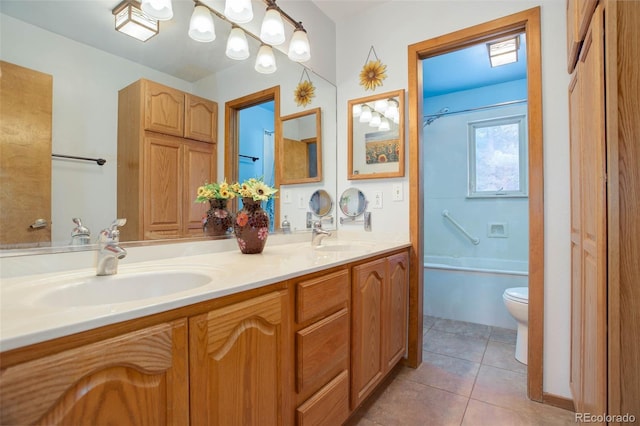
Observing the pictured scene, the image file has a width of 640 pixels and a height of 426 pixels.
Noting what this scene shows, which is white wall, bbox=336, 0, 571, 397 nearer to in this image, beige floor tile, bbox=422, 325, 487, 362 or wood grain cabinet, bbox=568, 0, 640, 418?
beige floor tile, bbox=422, 325, 487, 362

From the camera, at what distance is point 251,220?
135 centimetres

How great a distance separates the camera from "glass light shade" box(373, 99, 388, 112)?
204 centimetres

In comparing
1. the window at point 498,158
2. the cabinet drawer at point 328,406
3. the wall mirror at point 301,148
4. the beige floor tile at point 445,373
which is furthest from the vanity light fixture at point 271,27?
the window at point 498,158

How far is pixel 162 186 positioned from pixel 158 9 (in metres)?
0.72

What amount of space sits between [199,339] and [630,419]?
1.09m

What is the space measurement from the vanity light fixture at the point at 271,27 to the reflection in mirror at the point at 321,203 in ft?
3.33

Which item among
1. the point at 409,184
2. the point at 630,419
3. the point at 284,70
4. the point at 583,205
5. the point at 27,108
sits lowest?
the point at 630,419

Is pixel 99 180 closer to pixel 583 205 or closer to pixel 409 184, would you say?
pixel 409 184

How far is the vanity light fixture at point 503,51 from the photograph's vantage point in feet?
7.60

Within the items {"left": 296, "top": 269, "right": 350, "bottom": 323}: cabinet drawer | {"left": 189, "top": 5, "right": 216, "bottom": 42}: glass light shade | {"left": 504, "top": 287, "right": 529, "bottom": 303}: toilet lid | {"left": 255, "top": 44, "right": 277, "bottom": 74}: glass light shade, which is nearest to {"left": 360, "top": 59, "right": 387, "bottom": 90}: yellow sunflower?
{"left": 255, "top": 44, "right": 277, "bottom": 74}: glass light shade

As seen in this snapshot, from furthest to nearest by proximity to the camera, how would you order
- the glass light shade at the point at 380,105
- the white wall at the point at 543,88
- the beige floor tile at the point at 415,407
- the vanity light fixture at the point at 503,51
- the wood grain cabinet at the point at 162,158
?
the vanity light fixture at the point at 503,51 → the glass light shade at the point at 380,105 → the white wall at the point at 543,88 → the beige floor tile at the point at 415,407 → the wood grain cabinet at the point at 162,158

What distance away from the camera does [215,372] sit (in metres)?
0.71

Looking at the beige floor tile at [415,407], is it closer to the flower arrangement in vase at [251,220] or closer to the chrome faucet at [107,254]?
the flower arrangement in vase at [251,220]

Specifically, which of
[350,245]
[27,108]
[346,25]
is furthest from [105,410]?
[346,25]
